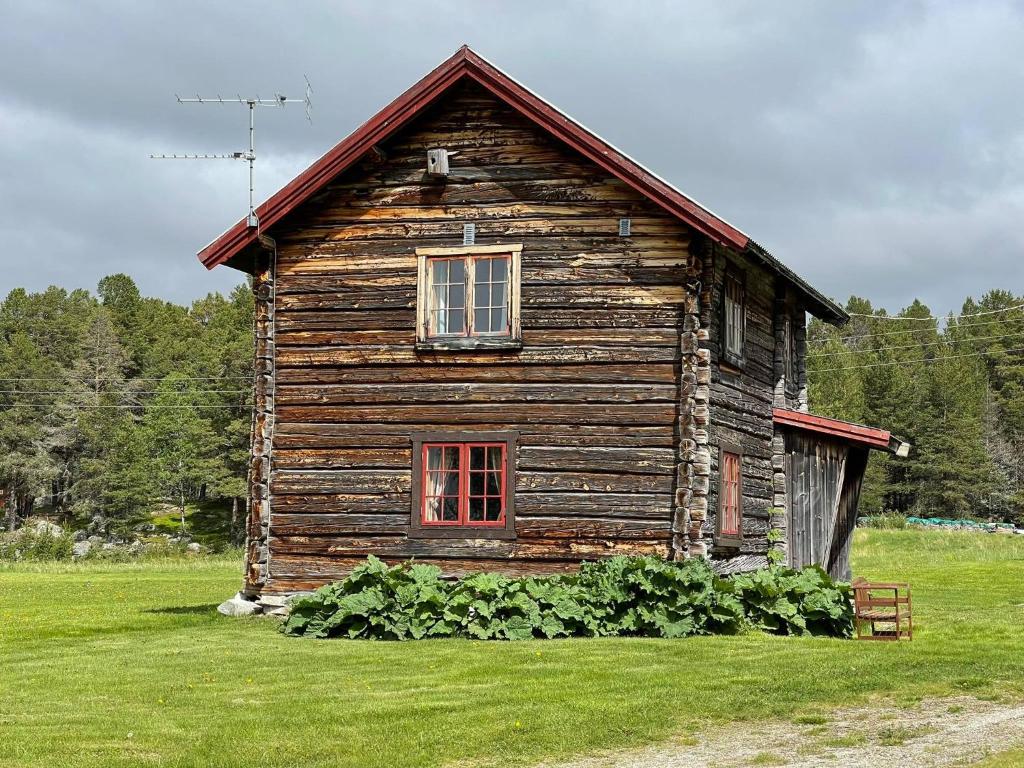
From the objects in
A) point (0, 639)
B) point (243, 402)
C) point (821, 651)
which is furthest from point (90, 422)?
point (821, 651)

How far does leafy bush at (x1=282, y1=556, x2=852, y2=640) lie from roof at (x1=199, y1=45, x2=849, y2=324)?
16.7ft

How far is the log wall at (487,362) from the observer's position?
2047cm

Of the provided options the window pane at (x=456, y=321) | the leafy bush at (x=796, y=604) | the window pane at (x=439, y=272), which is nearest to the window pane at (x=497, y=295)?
the window pane at (x=456, y=321)

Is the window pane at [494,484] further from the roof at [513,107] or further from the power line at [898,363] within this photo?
the power line at [898,363]

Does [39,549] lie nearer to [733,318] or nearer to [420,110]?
[420,110]

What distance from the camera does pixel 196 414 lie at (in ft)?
312

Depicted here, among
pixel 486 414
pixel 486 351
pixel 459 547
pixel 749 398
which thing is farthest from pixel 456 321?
pixel 749 398

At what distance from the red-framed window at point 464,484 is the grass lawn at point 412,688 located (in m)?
3.25

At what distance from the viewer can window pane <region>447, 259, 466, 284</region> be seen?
21422 mm

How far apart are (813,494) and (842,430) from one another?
189 centimetres

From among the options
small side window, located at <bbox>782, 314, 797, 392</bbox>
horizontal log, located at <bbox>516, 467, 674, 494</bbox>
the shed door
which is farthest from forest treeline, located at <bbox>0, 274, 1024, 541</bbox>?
horizontal log, located at <bbox>516, 467, 674, 494</bbox>

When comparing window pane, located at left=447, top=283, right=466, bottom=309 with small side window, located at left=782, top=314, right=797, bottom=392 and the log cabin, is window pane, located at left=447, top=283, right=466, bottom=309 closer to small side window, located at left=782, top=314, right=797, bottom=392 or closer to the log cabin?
the log cabin

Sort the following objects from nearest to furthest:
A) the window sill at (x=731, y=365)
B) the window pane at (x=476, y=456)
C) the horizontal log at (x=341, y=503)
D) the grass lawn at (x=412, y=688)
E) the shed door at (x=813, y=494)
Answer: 1. the grass lawn at (x=412, y=688)
2. the window pane at (x=476, y=456)
3. the horizontal log at (x=341, y=503)
4. the window sill at (x=731, y=365)
5. the shed door at (x=813, y=494)

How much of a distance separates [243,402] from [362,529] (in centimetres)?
7627
